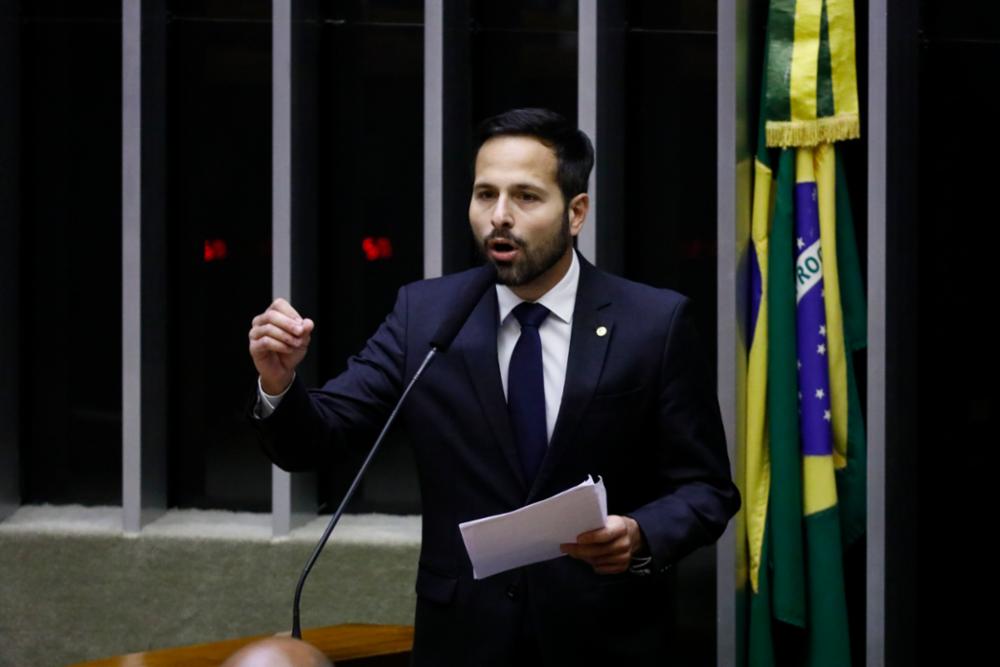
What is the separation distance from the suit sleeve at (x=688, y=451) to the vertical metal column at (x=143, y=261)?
242 centimetres

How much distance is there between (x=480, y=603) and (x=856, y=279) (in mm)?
1944

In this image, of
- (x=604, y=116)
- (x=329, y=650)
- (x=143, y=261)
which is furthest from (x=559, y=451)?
(x=143, y=261)

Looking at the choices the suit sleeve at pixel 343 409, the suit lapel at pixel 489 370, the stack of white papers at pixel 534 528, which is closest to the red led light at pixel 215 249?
the suit sleeve at pixel 343 409

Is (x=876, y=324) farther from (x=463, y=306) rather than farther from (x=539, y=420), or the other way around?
(x=463, y=306)

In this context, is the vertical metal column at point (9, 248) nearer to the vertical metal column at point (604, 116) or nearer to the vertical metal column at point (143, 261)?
the vertical metal column at point (143, 261)

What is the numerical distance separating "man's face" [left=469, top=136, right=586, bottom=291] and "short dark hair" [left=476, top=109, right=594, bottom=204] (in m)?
0.01

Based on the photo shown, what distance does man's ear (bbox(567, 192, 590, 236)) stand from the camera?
7.82 feet

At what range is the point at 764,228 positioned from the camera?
3822 millimetres

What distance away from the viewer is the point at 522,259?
2.29 m

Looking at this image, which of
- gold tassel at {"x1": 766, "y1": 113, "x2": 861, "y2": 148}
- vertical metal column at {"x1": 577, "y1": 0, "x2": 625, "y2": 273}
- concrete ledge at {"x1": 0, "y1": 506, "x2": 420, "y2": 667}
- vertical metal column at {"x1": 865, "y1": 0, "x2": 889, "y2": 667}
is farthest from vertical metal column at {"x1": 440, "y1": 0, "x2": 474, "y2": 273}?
vertical metal column at {"x1": 865, "y1": 0, "x2": 889, "y2": 667}

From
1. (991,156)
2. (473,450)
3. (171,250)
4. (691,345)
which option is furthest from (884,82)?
(171,250)

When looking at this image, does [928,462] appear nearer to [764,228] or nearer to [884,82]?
[764,228]

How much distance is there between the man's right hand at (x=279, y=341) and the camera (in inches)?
79.9

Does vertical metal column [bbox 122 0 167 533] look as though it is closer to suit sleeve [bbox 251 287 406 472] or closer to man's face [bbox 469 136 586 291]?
suit sleeve [bbox 251 287 406 472]
